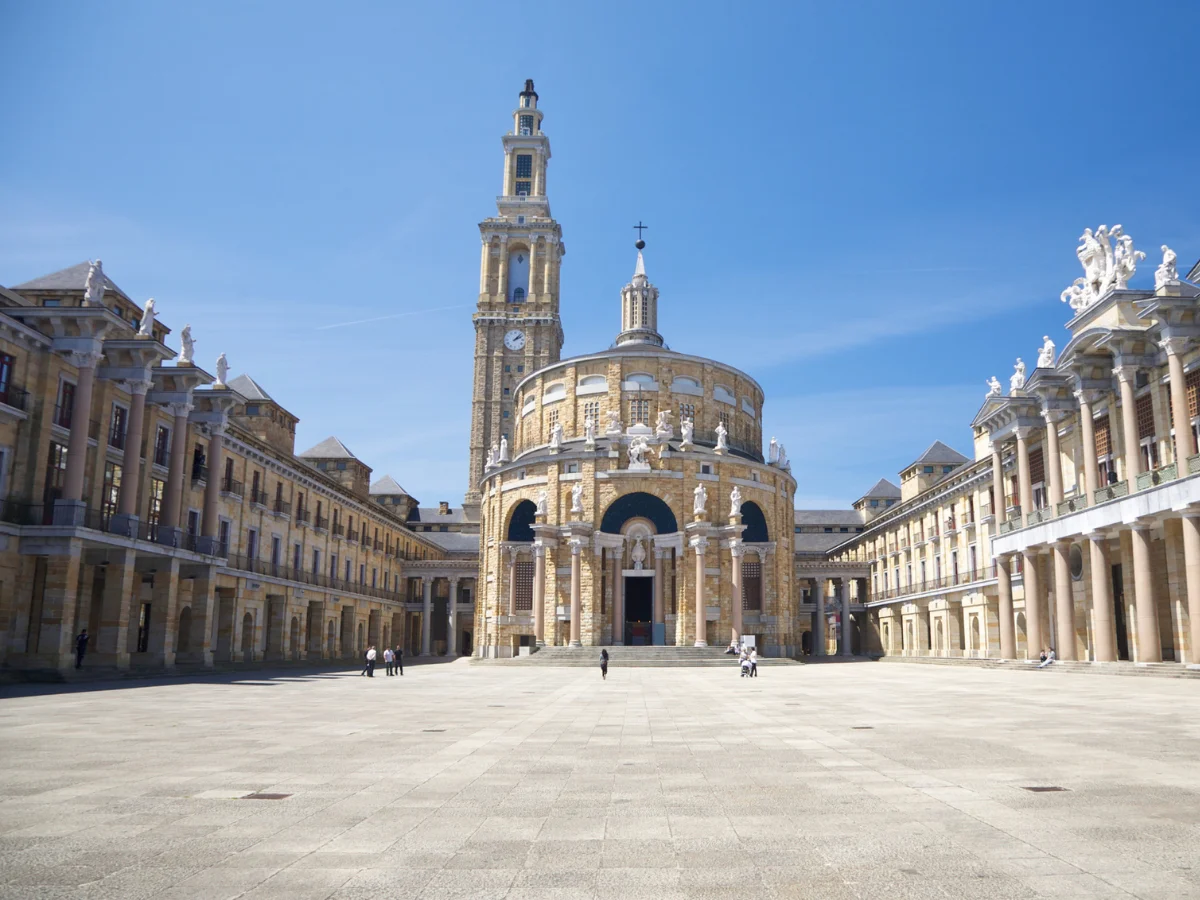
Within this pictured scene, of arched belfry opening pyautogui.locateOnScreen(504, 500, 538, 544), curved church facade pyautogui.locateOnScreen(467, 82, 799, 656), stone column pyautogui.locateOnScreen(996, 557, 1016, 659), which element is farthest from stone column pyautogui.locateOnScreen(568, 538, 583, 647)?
stone column pyautogui.locateOnScreen(996, 557, 1016, 659)

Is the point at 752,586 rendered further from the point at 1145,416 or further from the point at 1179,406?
the point at 1179,406

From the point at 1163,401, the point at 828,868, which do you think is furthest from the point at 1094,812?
the point at 1163,401

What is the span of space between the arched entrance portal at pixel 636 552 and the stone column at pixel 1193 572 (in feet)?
108

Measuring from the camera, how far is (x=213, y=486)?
4184cm

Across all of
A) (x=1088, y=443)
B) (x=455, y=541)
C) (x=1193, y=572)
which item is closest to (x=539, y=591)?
(x=1088, y=443)

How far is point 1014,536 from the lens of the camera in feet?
147

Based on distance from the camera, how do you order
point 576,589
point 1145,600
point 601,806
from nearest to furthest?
point 601,806, point 1145,600, point 576,589

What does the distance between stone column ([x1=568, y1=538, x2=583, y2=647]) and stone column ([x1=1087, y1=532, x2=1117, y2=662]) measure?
30.2 meters

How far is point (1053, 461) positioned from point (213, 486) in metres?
38.7

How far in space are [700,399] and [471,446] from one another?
44.7 metres

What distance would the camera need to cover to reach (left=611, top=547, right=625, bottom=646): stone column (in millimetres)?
60125

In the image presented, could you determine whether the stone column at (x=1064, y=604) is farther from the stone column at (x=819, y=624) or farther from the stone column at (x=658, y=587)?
the stone column at (x=819, y=624)

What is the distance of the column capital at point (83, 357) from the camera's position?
32.1 meters

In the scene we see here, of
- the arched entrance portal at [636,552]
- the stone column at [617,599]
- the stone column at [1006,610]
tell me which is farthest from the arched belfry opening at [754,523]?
the stone column at [1006,610]
